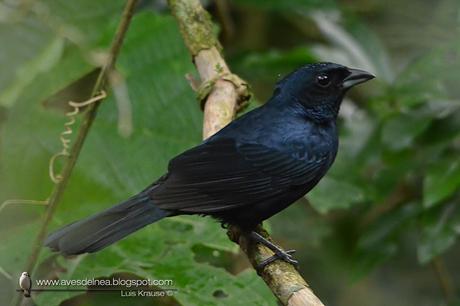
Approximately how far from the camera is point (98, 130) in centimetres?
380

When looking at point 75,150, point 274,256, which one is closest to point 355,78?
point 274,256

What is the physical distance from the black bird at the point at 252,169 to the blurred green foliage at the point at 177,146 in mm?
249

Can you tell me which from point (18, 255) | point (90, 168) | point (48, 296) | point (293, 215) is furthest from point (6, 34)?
point (293, 215)

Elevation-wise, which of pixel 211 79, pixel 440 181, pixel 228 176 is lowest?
pixel 440 181

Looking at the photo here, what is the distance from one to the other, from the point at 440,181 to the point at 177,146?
1.06 m

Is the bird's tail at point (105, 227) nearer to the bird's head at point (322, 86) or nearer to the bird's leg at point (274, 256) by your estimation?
the bird's leg at point (274, 256)

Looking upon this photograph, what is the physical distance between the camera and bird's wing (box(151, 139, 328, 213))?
300cm

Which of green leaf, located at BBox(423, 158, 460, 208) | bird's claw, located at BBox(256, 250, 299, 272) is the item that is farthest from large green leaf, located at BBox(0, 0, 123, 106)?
green leaf, located at BBox(423, 158, 460, 208)

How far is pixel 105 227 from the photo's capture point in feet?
9.30

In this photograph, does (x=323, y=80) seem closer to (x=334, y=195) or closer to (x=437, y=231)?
(x=334, y=195)

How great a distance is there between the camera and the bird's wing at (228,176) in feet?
9.84

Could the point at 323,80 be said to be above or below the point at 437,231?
above

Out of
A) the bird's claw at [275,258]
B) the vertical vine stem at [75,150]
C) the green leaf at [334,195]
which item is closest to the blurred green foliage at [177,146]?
the green leaf at [334,195]

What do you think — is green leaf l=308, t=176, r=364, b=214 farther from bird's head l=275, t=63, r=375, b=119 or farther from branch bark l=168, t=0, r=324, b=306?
branch bark l=168, t=0, r=324, b=306
